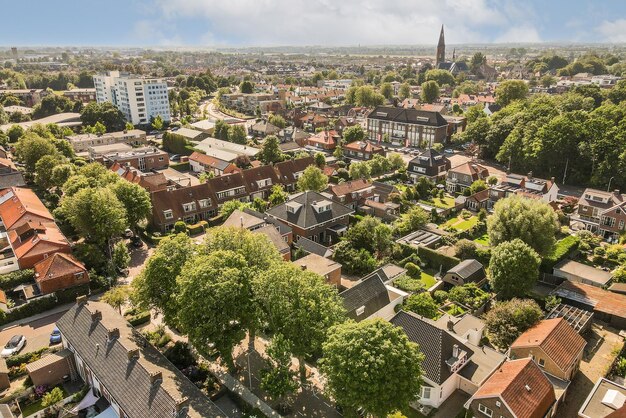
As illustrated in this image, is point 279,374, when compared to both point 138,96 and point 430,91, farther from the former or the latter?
point 430,91

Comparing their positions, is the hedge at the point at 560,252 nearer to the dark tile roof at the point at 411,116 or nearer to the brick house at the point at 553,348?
the brick house at the point at 553,348

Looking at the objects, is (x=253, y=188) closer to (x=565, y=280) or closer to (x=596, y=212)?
(x=565, y=280)

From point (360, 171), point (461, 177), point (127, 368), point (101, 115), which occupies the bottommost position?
point (461, 177)

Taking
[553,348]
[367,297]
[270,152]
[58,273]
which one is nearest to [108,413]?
[58,273]

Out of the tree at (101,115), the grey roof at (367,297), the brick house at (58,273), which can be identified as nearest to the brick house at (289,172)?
the grey roof at (367,297)

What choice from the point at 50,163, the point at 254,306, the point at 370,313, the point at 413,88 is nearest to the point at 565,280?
the point at 370,313

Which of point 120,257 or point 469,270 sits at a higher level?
point 120,257
